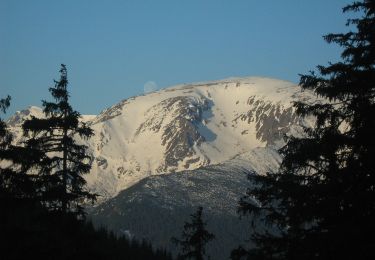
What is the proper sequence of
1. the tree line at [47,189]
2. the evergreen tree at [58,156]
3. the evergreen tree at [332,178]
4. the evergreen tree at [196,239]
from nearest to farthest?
the evergreen tree at [332,178], the tree line at [47,189], the evergreen tree at [58,156], the evergreen tree at [196,239]

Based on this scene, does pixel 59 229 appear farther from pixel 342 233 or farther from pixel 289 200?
pixel 342 233

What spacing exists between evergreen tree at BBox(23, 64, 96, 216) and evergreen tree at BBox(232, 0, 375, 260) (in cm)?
899

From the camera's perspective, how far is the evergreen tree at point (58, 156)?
78.0 ft

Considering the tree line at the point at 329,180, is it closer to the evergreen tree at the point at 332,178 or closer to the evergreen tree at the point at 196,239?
the evergreen tree at the point at 332,178

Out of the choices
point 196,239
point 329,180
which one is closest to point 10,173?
point 329,180

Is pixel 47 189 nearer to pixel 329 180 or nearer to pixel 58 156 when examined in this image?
pixel 58 156

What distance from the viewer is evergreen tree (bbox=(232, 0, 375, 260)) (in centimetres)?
1538

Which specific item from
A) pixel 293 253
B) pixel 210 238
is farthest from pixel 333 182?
pixel 210 238

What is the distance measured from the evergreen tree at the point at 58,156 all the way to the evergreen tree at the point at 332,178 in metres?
8.99

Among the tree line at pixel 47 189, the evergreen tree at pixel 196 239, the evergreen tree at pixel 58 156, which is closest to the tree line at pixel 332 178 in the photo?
the tree line at pixel 47 189

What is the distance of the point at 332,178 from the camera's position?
1620cm

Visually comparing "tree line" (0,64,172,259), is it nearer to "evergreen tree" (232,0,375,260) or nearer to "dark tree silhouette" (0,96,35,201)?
"dark tree silhouette" (0,96,35,201)

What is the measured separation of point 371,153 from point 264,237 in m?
3.77

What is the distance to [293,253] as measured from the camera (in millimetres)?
16016
